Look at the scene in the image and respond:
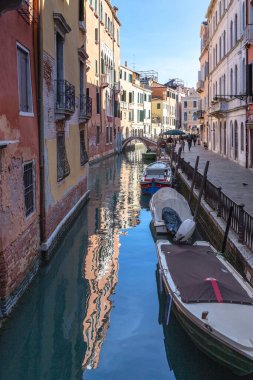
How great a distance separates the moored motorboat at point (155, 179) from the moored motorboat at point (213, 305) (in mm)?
12194

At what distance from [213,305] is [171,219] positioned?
21.3 ft

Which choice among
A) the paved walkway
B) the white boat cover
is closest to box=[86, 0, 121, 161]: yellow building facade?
the paved walkway

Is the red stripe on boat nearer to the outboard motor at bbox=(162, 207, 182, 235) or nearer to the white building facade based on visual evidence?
the outboard motor at bbox=(162, 207, 182, 235)

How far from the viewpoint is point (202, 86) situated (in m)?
43.6

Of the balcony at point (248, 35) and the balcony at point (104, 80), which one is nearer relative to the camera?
the balcony at point (248, 35)

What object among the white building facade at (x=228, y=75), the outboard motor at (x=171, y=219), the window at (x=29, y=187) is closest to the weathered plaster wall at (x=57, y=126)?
the window at (x=29, y=187)

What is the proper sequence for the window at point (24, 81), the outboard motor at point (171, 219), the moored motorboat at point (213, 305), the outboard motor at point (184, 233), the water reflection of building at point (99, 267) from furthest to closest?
the outboard motor at point (171, 219) < the outboard motor at point (184, 233) < the window at point (24, 81) < the water reflection of building at point (99, 267) < the moored motorboat at point (213, 305)

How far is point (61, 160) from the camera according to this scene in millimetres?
12633

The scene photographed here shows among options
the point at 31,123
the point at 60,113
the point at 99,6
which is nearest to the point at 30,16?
the point at 31,123

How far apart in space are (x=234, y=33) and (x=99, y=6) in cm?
1276

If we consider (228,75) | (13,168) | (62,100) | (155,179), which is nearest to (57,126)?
(62,100)

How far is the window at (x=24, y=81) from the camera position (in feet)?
28.4

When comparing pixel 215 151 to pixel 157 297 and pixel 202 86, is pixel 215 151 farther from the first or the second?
pixel 157 297

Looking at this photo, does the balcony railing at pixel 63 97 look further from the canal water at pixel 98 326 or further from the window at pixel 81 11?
the window at pixel 81 11
